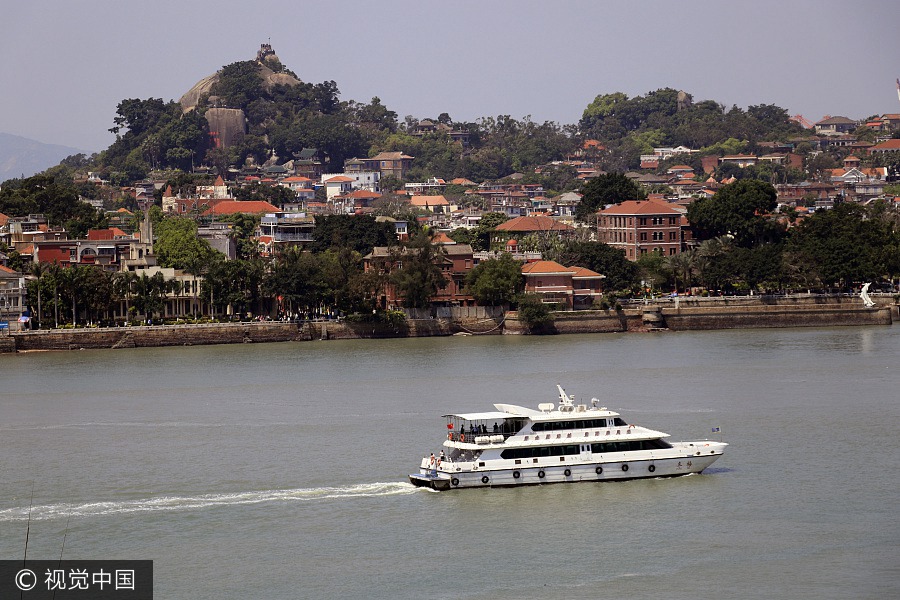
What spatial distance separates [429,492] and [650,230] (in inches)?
1793

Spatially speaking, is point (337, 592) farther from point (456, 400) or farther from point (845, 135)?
point (845, 135)

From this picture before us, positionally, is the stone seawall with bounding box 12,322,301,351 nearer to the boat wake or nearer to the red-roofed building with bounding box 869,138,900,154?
the boat wake

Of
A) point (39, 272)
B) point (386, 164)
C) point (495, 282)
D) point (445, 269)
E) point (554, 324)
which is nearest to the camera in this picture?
point (554, 324)

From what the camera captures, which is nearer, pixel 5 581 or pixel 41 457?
pixel 5 581

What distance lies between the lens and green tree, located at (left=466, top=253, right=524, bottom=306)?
59.8 m

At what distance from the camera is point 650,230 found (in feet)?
235

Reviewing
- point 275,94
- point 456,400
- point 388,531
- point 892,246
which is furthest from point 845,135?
point 388,531

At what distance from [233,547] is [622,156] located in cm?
12668

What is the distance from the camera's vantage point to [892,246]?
6594 centimetres

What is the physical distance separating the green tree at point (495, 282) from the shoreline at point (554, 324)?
733 millimetres

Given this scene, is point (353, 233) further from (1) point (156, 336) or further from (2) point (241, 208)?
(2) point (241, 208)

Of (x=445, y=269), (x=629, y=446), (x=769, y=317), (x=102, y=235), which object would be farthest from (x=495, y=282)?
(x=629, y=446)

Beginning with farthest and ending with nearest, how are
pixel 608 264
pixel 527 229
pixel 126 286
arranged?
1. pixel 527 229
2. pixel 608 264
3. pixel 126 286

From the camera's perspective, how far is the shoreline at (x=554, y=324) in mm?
56188
